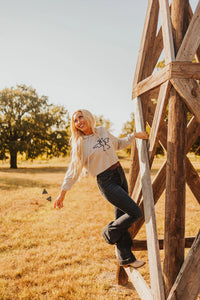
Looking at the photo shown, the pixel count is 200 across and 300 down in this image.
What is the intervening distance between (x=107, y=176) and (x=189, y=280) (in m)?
1.28

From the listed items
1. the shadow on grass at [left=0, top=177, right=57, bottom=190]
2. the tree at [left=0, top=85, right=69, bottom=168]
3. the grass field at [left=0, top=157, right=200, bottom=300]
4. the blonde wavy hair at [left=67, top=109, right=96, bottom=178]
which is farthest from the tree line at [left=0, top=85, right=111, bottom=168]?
the blonde wavy hair at [left=67, top=109, right=96, bottom=178]

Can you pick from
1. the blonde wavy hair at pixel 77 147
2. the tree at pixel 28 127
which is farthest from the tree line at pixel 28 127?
the blonde wavy hair at pixel 77 147

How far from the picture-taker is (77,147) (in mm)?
2773

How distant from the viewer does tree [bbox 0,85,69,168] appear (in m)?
26.2

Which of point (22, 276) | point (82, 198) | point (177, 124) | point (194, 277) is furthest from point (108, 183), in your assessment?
point (82, 198)

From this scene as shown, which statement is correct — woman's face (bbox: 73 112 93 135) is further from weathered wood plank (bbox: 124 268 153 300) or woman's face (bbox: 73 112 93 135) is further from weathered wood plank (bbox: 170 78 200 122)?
weathered wood plank (bbox: 124 268 153 300)

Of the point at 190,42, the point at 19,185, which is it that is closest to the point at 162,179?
the point at 190,42

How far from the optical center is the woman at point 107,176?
2635mm

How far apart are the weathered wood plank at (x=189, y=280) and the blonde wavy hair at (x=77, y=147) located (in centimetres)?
141

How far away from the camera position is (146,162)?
2604mm

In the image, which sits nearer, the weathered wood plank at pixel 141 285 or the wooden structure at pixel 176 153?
the wooden structure at pixel 176 153

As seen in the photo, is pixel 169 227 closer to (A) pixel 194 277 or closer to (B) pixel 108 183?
(A) pixel 194 277

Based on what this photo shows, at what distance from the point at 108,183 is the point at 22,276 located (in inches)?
90.2

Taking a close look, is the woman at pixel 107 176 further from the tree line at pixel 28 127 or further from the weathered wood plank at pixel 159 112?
the tree line at pixel 28 127
